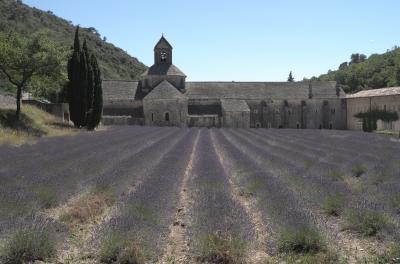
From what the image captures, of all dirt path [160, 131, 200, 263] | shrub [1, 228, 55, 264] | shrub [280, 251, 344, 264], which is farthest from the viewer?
dirt path [160, 131, 200, 263]

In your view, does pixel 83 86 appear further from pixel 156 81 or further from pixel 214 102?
pixel 214 102

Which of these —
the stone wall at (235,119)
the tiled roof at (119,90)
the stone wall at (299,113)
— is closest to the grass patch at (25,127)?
the tiled roof at (119,90)

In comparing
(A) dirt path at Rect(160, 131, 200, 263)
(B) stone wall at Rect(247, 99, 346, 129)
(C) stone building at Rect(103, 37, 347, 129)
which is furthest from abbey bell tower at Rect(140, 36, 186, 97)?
(A) dirt path at Rect(160, 131, 200, 263)

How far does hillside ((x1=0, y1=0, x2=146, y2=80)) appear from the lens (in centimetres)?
8675

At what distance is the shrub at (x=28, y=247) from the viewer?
17.4 feet

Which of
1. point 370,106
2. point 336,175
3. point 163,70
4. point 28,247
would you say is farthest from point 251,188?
point 163,70

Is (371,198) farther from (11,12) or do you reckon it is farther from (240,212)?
(11,12)

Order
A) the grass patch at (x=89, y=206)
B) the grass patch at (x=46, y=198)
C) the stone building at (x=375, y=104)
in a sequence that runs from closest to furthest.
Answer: the grass patch at (x=89, y=206) < the grass patch at (x=46, y=198) < the stone building at (x=375, y=104)

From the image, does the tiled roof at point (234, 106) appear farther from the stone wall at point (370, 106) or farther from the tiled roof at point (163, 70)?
the stone wall at point (370, 106)

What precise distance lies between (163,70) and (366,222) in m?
56.8

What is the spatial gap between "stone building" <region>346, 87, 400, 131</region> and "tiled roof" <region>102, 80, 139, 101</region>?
2765 cm

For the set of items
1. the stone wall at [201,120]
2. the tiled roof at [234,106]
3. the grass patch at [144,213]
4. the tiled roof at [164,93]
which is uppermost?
the tiled roof at [164,93]

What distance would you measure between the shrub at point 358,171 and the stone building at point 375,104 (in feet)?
136

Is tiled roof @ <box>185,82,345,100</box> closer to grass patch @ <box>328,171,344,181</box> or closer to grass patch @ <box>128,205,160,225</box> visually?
grass patch @ <box>328,171,344,181</box>
